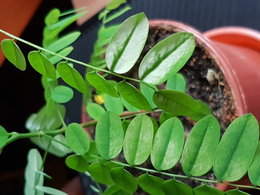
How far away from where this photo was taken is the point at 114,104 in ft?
1.98

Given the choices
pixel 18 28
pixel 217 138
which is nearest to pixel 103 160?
pixel 217 138

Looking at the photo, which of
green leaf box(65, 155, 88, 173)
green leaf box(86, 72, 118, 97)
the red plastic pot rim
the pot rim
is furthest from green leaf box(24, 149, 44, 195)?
the red plastic pot rim

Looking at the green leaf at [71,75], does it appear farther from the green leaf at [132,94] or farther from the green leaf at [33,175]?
the green leaf at [33,175]

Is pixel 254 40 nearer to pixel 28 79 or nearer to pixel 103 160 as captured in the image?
pixel 103 160

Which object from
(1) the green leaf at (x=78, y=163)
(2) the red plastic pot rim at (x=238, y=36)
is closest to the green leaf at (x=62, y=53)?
(1) the green leaf at (x=78, y=163)

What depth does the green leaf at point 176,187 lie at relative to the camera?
0.46m

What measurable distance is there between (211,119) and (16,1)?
1.47ft

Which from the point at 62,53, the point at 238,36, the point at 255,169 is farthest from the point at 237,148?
the point at 238,36

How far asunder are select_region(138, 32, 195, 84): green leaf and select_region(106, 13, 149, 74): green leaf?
0.02 m

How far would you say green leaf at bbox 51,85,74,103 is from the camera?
2.04ft

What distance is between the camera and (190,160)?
0.45m

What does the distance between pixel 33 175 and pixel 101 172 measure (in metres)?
0.14

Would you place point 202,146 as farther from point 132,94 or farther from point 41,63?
point 41,63

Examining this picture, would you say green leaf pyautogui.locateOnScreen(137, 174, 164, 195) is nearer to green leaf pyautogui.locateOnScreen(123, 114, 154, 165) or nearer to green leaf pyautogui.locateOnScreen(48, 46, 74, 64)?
green leaf pyautogui.locateOnScreen(123, 114, 154, 165)
